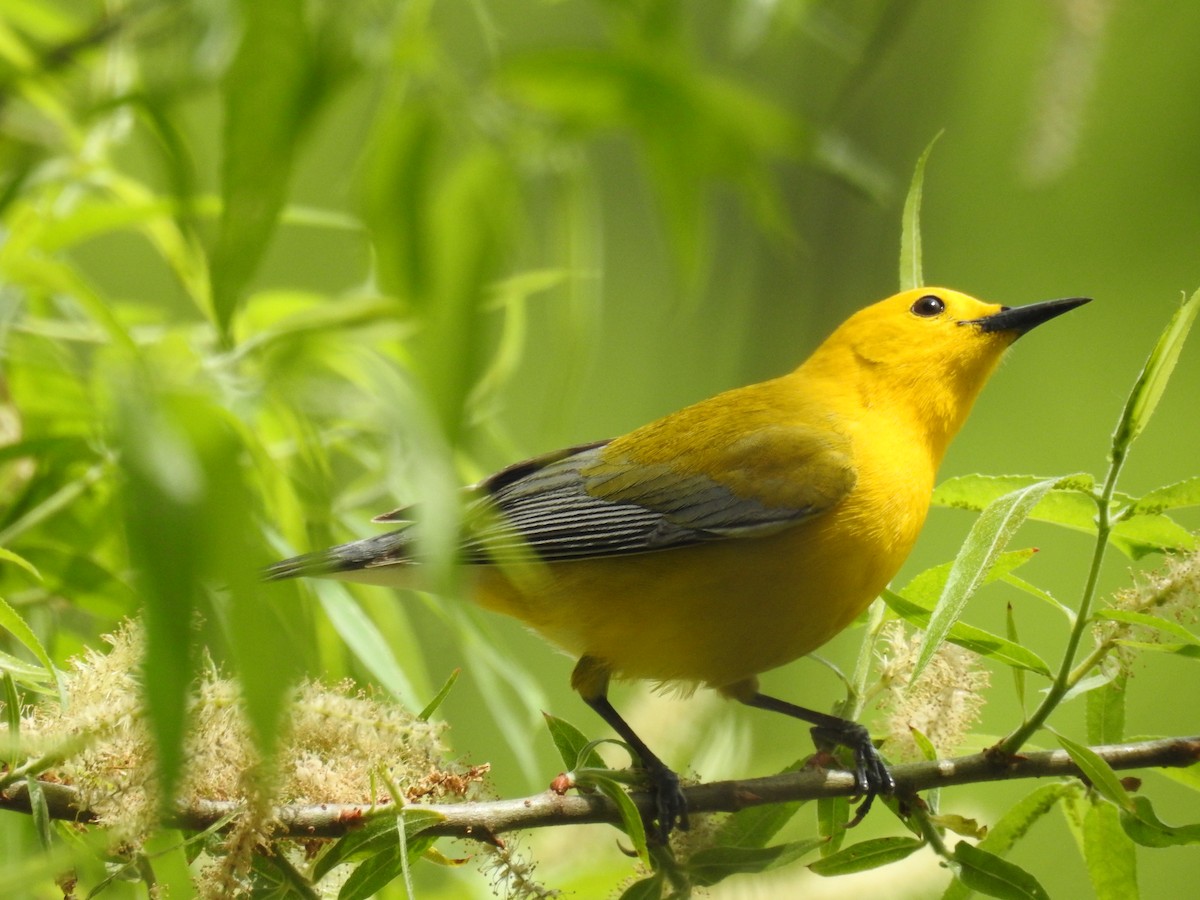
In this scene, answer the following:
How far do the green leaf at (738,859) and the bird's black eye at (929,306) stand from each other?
4.12 feet

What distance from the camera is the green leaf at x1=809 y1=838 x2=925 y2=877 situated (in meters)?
1.28

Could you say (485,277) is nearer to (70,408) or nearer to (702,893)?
(702,893)

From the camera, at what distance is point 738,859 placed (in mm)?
1342

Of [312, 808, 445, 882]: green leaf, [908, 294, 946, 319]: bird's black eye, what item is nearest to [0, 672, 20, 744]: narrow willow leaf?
[312, 808, 445, 882]: green leaf

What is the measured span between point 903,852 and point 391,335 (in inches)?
36.6

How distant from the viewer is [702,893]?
55.3 inches

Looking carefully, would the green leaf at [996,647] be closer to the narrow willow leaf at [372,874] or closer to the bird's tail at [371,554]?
the narrow willow leaf at [372,874]

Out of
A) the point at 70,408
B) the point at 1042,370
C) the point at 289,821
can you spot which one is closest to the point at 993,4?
the point at 1042,370

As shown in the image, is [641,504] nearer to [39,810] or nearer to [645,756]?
[645,756]

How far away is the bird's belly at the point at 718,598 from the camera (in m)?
1.91

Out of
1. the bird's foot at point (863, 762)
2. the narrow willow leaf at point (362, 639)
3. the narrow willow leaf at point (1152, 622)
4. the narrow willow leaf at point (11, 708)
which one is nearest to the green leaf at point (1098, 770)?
the narrow willow leaf at point (1152, 622)

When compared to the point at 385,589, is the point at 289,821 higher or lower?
higher

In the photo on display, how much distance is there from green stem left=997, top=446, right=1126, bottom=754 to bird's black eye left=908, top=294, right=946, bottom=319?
1.06 meters

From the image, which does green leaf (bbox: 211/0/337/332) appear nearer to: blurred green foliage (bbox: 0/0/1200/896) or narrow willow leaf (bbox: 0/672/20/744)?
blurred green foliage (bbox: 0/0/1200/896)
